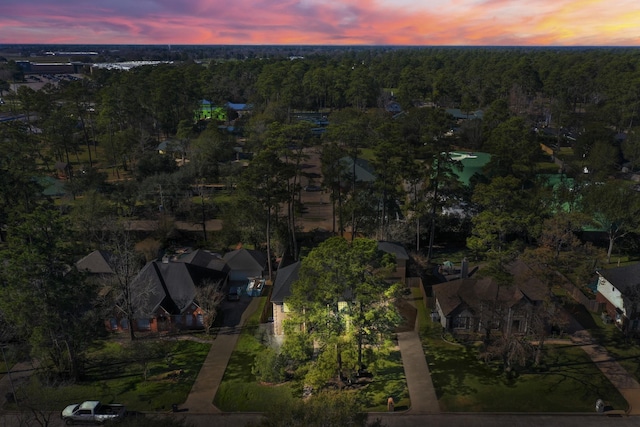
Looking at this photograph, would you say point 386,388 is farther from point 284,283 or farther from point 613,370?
point 613,370

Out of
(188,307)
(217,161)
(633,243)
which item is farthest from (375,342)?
(217,161)

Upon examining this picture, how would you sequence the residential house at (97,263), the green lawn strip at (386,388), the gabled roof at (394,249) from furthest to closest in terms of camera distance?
the residential house at (97,263) < the gabled roof at (394,249) < the green lawn strip at (386,388)

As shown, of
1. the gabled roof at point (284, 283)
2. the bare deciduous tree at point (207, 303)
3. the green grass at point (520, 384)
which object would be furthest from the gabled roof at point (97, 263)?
the green grass at point (520, 384)

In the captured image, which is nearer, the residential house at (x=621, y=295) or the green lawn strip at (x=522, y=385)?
the green lawn strip at (x=522, y=385)

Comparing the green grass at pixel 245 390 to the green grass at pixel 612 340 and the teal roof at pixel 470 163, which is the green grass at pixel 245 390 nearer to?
the green grass at pixel 612 340

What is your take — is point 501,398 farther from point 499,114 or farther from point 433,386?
point 499,114

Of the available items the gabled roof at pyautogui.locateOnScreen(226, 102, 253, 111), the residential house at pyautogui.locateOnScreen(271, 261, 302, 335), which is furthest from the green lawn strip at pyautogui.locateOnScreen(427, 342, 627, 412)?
the gabled roof at pyautogui.locateOnScreen(226, 102, 253, 111)

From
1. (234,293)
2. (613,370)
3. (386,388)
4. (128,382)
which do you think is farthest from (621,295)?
(128,382)
